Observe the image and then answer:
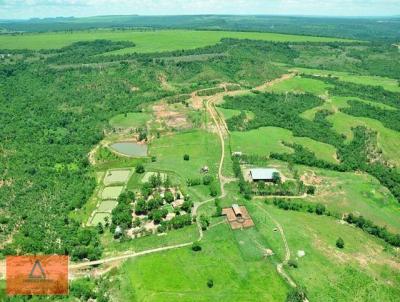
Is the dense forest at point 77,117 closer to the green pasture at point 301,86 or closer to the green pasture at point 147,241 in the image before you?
the green pasture at point 147,241

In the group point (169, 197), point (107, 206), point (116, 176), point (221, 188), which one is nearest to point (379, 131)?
point (221, 188)

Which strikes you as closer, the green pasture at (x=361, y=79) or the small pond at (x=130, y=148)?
the small pond at (x=130, y=148)

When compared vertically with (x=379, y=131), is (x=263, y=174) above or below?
above

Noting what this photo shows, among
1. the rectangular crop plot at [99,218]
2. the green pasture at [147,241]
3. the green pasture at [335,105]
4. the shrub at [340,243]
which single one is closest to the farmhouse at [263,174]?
→ the green pasture at [147,241]

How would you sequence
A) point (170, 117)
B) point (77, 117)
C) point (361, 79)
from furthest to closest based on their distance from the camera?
point (361, 79)
point (77, 117)
point (170, 117)

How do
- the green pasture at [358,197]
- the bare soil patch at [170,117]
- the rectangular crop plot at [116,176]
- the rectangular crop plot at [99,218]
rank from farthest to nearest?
the bare soil patch at [170,117] → the rectangular crop plot at [116,176] → the green pasture at [358,197] → the rectangular crop plot at [99,218]
